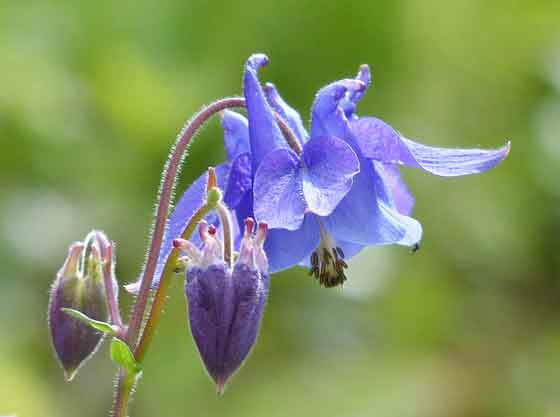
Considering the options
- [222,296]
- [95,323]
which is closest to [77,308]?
[95,323]

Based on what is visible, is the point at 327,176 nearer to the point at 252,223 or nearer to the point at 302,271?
the point at 252,223

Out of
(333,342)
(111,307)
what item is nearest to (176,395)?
(333,342)

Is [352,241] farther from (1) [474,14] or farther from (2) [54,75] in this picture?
(1) [474,14]

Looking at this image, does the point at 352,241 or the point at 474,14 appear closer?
the point at 352,241

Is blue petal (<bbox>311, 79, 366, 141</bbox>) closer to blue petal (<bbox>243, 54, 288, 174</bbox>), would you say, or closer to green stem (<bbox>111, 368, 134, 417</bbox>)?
blue petal (<bbox>243, 54, 288, 174</bbox>)

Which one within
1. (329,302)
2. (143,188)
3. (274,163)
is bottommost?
(274,163)

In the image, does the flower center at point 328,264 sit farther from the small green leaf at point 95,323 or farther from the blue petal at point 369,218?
the small green leaf at point 95,323

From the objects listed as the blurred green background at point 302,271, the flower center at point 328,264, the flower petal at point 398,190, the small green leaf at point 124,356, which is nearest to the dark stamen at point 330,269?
the flower center at point 328,264
